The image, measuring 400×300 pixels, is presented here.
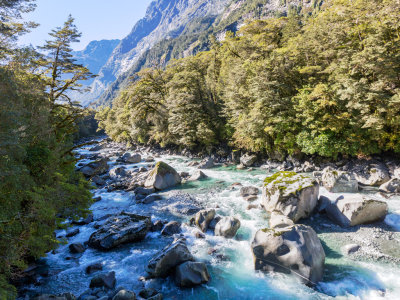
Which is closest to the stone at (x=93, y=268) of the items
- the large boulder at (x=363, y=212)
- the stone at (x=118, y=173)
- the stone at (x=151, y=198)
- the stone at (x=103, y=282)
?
the stone at (x=103, y=282)

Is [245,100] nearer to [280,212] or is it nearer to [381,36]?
[381,36]

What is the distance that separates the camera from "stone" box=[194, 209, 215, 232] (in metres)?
12.5

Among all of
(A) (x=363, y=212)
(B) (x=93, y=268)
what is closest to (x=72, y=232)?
(B) (x=93, y=268)

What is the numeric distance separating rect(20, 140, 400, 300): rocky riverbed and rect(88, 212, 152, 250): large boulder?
58 millimetres

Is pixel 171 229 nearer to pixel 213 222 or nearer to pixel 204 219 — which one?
pixel 204 219

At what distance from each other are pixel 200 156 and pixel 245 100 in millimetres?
11704

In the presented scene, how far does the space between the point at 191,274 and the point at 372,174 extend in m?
16.3

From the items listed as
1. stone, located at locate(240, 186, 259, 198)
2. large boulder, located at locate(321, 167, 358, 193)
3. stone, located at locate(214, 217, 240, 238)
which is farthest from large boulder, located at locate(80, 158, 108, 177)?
large boulder, located at locate(321, 167, 358, 193)

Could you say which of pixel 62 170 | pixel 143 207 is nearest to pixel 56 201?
pixel 62 170

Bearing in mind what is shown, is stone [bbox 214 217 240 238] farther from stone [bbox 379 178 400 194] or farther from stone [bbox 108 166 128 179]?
stone [bbox 108 166 128 179]

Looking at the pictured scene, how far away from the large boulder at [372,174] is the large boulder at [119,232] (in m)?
16.8

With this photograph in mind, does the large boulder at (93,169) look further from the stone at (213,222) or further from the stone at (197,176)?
the stone at (213,222)

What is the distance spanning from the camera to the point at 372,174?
53.5ft

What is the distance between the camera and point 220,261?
9898mm
